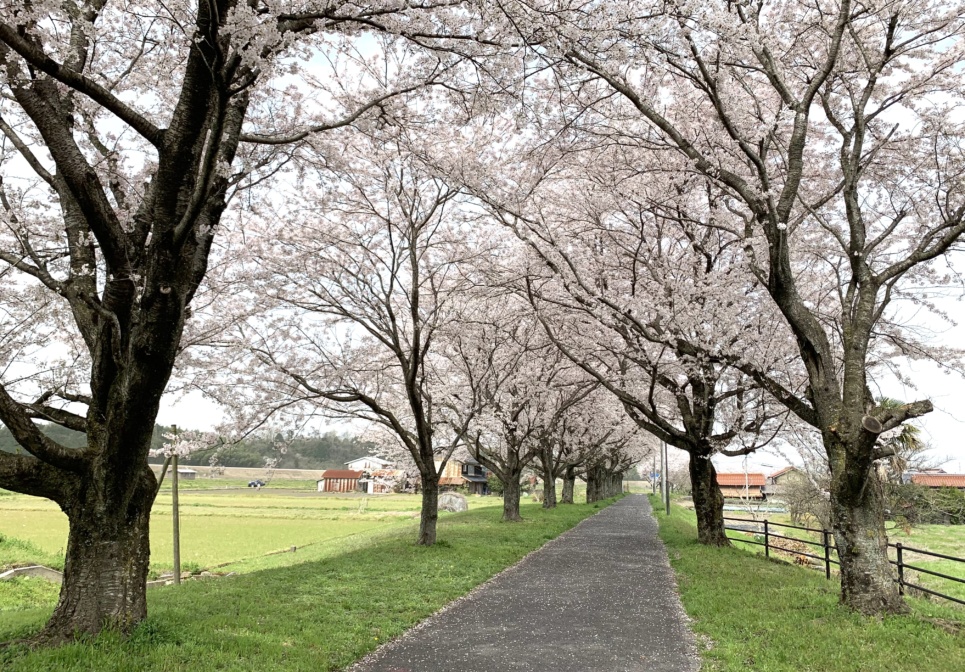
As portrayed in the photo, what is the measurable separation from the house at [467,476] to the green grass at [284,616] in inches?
2725

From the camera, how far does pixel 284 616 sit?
7.65 m

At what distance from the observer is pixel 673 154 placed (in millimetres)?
11203

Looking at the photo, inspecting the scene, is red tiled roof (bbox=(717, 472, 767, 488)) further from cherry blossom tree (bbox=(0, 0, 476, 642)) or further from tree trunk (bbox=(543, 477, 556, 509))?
cherry blossom tree (bbox=(0, 0, 476, 642))

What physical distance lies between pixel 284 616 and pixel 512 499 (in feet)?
56.5

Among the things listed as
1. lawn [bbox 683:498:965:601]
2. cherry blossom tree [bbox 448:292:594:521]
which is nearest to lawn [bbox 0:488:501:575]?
cherry blossom tree [bbox 448:292:594:521]

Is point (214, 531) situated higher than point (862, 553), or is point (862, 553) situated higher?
point (862, 553)

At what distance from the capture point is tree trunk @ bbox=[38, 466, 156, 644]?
5.69 meters

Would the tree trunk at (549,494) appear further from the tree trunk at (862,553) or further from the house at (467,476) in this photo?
the house at (467,476)

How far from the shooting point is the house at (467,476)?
3241 inches

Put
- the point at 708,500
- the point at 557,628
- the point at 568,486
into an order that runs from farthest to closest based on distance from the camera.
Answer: the point at 568,486
the point at 708,500
the point at 557,628

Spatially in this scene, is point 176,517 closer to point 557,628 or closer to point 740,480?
point 557,628

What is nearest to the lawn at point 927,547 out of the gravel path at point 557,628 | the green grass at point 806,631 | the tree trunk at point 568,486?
the green grass at point 806,631

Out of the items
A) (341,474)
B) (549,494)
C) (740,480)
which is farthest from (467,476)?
(549,494)

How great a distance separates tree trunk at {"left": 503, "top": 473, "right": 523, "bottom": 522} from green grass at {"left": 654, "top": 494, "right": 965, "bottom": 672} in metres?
13.7
